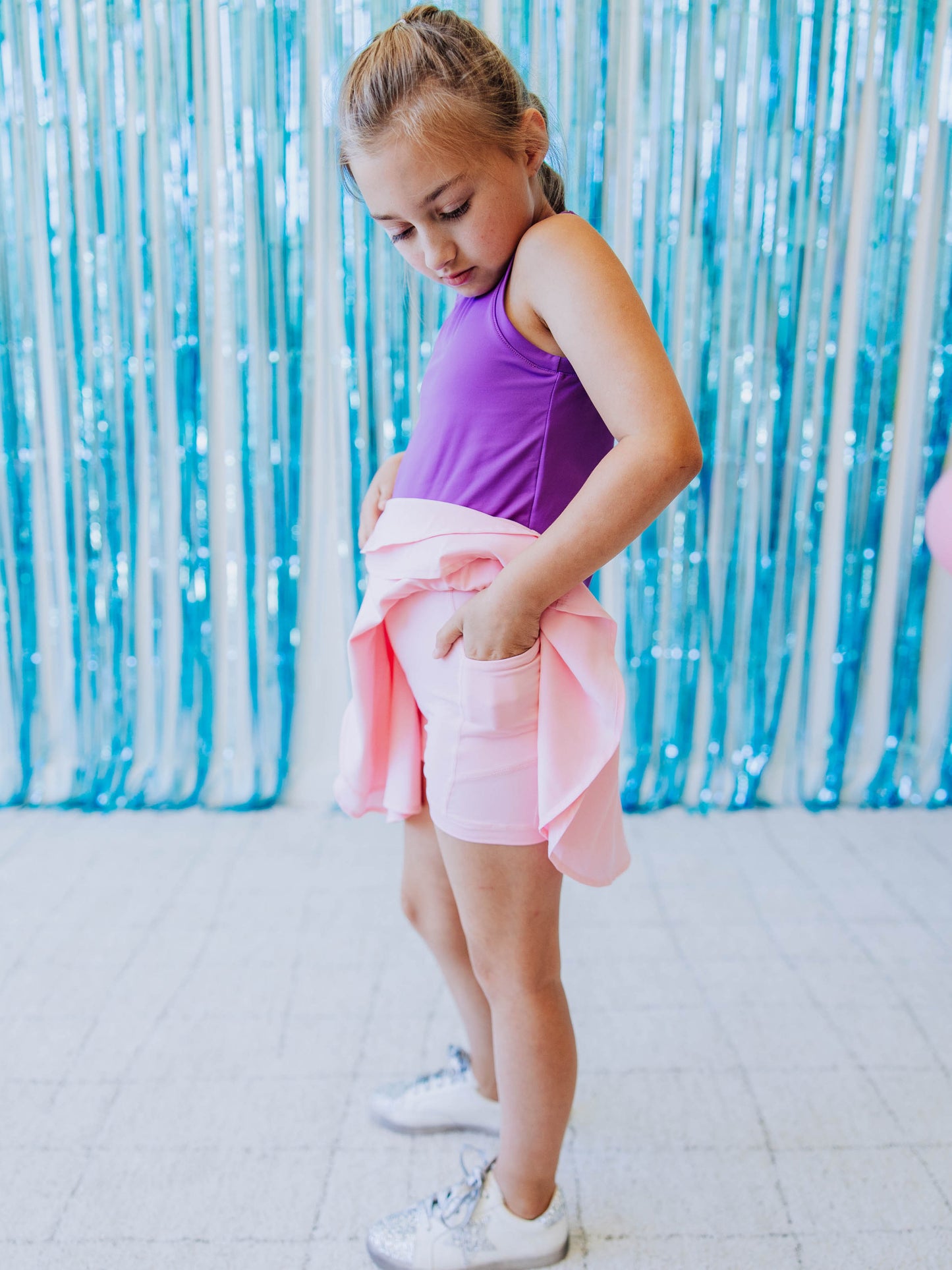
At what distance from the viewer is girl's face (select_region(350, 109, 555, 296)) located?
757mm

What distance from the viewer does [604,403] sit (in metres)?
0.75

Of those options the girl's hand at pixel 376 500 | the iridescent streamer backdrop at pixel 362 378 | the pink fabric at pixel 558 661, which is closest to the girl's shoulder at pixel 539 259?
the pink fabric at pixel 558 661

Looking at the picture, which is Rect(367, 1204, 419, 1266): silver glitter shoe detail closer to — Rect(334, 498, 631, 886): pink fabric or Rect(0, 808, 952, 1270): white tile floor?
Rect(0, 808, 952, 1270): white tile floor

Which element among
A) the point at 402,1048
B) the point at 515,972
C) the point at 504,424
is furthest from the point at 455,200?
the point at 402,1048

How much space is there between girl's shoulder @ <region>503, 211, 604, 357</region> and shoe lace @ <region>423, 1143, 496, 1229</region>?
0.87 m

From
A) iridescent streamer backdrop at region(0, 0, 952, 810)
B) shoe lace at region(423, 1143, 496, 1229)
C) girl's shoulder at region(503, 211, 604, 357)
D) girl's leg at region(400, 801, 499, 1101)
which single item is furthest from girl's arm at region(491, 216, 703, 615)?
iridescent streamer backdrop at region(0, 0, 952, 810)

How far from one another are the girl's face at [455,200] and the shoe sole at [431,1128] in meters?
1.02

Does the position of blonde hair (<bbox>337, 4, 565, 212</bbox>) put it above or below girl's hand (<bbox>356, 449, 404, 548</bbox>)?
above

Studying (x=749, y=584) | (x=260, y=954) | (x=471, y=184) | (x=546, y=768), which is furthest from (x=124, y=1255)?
(x=749, y=584)

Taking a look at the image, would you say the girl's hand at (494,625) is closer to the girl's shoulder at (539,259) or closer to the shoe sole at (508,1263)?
the girl's shoulder at (539,259)

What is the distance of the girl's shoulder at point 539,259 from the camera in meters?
0.76

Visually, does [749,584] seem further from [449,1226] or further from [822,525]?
[449,1226]

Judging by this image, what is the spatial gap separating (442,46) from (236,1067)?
1.26m

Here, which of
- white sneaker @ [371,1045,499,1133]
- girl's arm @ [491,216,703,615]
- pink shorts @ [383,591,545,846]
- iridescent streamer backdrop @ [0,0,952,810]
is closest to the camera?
girl's arm @ [491,216,703,615]
